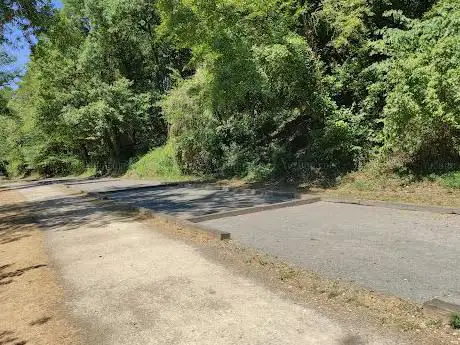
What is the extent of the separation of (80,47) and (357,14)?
22.9 meters

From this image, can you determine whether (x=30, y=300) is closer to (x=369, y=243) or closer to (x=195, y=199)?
(x=369, y=243)

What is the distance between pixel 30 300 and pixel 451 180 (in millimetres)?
9379

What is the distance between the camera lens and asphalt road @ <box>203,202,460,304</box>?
4.98m

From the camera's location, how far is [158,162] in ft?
86.7

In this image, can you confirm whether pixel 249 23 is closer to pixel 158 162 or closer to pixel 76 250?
pixel 76 250

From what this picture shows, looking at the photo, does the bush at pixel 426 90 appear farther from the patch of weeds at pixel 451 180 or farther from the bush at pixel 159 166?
the bush at pixel 159 166

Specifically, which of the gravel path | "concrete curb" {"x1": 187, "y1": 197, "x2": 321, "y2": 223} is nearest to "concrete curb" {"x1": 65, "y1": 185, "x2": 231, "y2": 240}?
"concrete curb" {"x1": 187, "y1": 197, "x2": 321, "y2": 223}

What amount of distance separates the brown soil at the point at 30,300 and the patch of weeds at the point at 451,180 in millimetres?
8875

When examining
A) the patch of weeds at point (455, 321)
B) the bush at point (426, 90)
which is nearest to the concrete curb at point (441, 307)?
the patch of weeds at point (455, 321)

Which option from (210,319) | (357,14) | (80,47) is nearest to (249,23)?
(357,14)

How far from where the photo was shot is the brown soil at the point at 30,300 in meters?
4.21

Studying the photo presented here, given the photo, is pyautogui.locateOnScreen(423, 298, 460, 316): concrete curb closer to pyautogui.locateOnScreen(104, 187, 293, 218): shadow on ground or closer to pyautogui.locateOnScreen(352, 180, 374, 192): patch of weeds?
pyautogui.locateOnScreen(104, 187, 293, 218): shadow on ground

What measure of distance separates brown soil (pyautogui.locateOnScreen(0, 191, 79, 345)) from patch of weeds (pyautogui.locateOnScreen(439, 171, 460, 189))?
8.88 m

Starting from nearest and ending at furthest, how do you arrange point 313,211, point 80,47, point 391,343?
point 391,343, point 313,211, point 80,47
